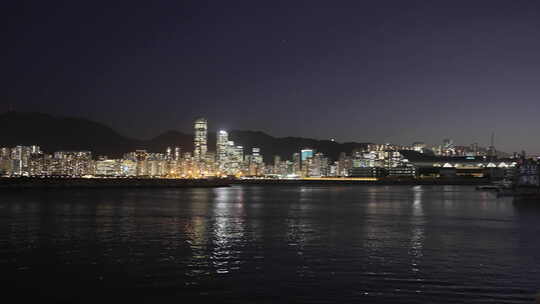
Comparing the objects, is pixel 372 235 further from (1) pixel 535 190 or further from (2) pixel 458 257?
(1) pixel 535 190

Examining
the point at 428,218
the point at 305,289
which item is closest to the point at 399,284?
the point at 305,289

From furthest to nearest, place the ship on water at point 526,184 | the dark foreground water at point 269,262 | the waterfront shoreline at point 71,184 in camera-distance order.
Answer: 1. the waterfront shoreline at point 71,184
2. the ship on water at point 526,184
3. the dark foreground water at point 269,262

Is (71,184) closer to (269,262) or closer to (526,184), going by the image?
(526,184)

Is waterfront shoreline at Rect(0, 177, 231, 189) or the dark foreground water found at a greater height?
waterfront shoreline at Rect(0, 177, 231, 189)

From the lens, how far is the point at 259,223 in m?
36.3

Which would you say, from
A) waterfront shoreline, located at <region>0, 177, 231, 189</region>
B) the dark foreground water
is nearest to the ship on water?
the dark foreground water

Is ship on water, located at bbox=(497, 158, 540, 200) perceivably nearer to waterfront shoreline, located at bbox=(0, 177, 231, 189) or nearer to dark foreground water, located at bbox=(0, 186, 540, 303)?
dark foreground water, located at bbox=(0, 186, 540, 303)

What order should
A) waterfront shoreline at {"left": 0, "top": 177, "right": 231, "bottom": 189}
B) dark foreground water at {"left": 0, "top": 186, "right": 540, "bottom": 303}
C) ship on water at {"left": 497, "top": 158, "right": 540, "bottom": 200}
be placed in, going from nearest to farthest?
dark foreground water at {"left": 0, "top": 186, "right": 540, "bottom": 303} → ship on water at {"left": 497, "top": 158, "right": 540, "bottom": 200} → waterfront shoreline at {"left": 0, "top": 177, "right": 231, "bottom": 189}

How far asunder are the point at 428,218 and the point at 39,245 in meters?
27.1

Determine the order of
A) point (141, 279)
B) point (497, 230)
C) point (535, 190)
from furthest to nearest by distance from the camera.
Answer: point (535, 190), point (497, 230), point (141, 279)

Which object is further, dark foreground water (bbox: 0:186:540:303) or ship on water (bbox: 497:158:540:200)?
ship on water (bbox: 497:158:540:200)

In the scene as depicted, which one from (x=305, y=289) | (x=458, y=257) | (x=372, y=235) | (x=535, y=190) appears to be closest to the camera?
(x=305, y=289)

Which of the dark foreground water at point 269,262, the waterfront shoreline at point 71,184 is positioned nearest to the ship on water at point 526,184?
the dark foreground water at point 269,262

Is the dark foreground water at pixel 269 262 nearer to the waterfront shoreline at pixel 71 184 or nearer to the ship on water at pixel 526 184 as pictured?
the ship on water at pixel 526 184
